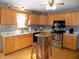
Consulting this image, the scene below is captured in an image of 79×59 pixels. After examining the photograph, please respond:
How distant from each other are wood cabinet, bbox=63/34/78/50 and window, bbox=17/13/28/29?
8.85ft

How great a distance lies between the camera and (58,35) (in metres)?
5.96

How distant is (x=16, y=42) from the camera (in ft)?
16.4

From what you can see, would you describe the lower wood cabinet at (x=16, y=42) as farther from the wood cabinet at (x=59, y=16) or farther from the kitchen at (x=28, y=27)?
the wood cabinet at (x=59, y=16)

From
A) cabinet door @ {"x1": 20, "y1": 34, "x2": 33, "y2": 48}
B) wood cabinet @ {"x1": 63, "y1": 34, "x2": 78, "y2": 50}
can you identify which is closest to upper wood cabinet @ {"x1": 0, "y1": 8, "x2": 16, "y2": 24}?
cabinet door @ {"x1": 20, "y1": 34, "x2": 33, "y2": 48}

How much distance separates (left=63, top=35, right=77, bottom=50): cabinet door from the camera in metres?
5.29

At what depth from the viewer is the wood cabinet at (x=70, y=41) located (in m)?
5.29

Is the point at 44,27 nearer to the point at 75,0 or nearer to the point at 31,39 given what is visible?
the point at 31,39

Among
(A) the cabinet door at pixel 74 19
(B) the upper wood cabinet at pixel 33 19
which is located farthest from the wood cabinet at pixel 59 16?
(B) the upper wood cabinet at pixel 33 19

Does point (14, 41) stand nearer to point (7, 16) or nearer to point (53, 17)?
point (7, 16)

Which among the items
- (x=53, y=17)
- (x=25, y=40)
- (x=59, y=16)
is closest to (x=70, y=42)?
(x=59, y=16)

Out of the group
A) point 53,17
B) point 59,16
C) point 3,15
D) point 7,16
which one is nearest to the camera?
point 3,15

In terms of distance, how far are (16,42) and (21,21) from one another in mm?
1807

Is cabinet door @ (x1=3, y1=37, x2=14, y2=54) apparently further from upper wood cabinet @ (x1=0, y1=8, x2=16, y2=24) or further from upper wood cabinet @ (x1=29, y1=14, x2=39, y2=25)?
upper wood cabinet @ (x1=29, y1=14, x2=39, y2=25)

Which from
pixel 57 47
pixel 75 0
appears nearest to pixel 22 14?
pixel 57 47
